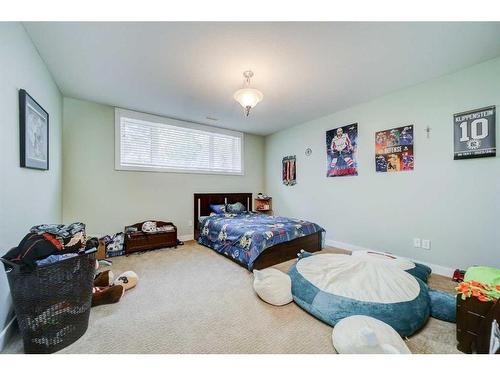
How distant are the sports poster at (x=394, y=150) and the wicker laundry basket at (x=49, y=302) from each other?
3.72 meters

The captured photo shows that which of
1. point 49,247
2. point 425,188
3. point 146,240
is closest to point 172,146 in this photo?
point 146,240

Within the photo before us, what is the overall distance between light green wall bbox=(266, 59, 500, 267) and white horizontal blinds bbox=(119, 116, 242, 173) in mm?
2094

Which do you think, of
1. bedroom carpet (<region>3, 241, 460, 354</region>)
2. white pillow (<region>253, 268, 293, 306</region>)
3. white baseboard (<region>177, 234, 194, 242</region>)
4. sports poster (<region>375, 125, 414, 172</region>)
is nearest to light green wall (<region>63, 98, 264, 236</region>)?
white baseboard (<region>177, 234, 194, 242</region>)

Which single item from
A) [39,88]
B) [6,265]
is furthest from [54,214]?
[6,265]

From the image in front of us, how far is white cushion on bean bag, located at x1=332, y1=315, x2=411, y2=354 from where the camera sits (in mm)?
1116

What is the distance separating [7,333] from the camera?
1.38m

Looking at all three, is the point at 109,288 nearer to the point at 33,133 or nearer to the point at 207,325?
the point at 207,325

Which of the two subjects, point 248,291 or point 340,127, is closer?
point 248,291

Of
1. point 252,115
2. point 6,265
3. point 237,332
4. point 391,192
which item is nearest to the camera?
point 6,265

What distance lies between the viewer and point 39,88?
82.0 inches

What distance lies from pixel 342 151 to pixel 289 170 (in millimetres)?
1317
